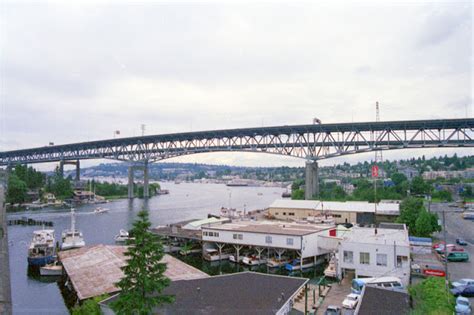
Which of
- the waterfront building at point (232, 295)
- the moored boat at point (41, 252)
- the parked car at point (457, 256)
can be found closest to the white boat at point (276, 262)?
the waterfront building at point (232, 295)

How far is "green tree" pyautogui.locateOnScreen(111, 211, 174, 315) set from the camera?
31.7 feet

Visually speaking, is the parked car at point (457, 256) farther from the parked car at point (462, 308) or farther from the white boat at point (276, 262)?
the parked car at point (462, 308)

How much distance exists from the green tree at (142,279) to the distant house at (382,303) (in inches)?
211

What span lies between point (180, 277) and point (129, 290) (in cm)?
686

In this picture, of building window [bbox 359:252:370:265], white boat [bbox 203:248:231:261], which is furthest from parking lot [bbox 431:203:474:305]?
white boat [bbox 203:248:231:261]

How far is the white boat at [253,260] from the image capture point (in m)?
22.3

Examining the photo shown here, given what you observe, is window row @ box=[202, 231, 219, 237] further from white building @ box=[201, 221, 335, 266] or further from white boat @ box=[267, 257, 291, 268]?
white boat @ box=[267, 257, 291, 268]

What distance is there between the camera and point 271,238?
72.3ft

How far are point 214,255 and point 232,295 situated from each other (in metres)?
12.5

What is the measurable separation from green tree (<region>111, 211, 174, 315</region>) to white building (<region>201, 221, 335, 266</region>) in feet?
40.5

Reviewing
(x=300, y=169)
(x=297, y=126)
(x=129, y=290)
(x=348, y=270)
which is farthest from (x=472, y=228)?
(x=300, y=169)

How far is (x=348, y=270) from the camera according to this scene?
60.2 ft

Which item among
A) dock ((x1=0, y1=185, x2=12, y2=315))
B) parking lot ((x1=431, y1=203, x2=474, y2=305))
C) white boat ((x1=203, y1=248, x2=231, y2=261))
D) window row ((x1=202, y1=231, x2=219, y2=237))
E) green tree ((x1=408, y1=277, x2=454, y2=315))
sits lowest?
white boat ((x1=203, y1=248, x2=231, y2=261))

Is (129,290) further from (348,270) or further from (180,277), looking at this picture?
(348,270)
